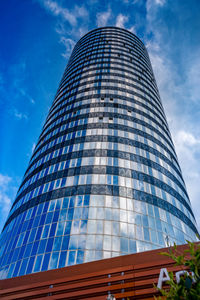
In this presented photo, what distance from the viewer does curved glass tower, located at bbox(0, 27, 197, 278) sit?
28.8 metres

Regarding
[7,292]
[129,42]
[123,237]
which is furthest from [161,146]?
[129,42]

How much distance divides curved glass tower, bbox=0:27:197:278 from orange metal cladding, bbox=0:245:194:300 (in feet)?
23.4

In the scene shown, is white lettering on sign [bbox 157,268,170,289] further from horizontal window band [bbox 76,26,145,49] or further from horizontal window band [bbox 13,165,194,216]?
horizontal window band [bbox 76,26,145,49]

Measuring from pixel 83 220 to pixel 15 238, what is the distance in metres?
10.7

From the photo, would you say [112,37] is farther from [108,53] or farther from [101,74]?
[101,74]

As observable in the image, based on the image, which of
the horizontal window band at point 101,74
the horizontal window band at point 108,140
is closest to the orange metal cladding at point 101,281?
the horizontal window band at point 108,140

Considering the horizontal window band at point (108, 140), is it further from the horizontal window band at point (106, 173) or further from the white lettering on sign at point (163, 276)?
the white lettering on sign at point (163, 276)

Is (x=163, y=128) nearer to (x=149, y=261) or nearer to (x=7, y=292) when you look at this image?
(x=149, y=261)

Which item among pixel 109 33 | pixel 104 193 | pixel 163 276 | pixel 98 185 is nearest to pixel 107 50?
pixel 109 33

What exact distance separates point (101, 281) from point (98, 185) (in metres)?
18.7

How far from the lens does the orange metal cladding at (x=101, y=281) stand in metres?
15.5

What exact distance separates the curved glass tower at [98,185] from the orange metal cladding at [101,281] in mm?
7128

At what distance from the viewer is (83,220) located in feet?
100

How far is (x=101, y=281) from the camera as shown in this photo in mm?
16844
